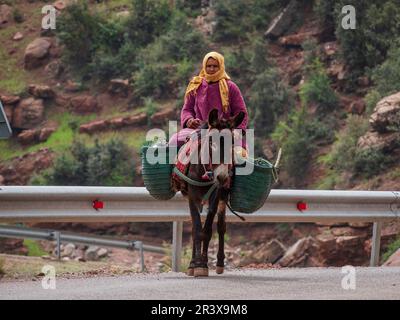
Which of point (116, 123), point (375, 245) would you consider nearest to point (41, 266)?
point (375, 245)

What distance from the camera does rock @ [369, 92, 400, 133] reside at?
1161 inches

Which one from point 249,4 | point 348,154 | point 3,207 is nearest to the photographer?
point 3,207

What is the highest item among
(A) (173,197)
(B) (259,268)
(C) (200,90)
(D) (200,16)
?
(D) (200,16)

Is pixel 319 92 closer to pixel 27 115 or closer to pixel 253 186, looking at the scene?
pixel 27 115

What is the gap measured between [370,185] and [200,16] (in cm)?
1869

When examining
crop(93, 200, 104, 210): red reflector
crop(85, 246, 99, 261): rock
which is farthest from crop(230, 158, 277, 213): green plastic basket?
crop(85, 246, 99, 261): rock

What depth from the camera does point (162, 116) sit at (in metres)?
40.7

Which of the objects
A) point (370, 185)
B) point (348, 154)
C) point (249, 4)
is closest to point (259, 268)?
point (370, 185)

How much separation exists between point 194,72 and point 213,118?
96.1 ft

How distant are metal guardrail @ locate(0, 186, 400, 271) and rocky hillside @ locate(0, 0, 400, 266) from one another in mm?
12663

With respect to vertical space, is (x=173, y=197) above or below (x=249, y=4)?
below

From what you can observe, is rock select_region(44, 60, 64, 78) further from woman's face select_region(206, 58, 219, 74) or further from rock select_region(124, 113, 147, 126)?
woman's face select_region(206, 58, 219, 74)

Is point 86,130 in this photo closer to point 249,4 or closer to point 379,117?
point 249,4

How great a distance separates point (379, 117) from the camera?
97.1ft
